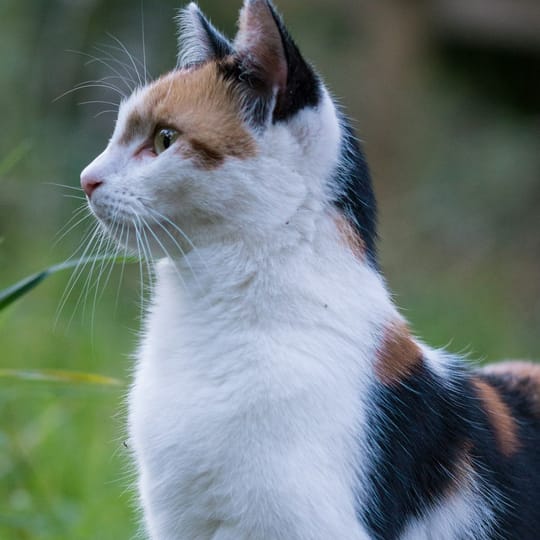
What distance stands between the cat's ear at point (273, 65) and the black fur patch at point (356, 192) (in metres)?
0.13

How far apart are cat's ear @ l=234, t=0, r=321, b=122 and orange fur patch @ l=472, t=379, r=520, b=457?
2.26ft

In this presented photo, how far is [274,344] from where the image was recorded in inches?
68.3

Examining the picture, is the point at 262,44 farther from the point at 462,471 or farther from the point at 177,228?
the point at 462,471


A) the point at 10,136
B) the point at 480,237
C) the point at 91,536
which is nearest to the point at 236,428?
the point at 91,536

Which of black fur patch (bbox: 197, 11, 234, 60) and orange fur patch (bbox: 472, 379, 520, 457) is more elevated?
black fur patch (bbox: 197, 11, 234, 60)

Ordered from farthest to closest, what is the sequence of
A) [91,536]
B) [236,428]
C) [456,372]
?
[91,536], [456,372], [236,428]

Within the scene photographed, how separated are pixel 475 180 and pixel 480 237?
0.36m

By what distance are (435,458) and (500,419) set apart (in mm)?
257

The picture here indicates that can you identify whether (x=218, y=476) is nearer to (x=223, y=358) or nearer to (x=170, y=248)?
(x=223, y=358)

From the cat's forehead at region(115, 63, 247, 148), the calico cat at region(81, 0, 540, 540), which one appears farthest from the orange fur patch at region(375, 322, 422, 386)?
the cat's forehead at region(115, 63, 247, 148)

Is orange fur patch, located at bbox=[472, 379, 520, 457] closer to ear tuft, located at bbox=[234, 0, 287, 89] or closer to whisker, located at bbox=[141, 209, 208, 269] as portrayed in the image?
whisker, located at bbox=[141, 209, 208, 269]

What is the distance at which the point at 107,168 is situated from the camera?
182cm

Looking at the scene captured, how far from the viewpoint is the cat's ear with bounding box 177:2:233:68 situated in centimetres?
196

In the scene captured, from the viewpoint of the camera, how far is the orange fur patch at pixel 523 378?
2.15 metres
